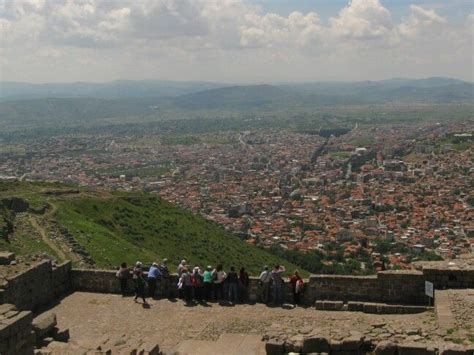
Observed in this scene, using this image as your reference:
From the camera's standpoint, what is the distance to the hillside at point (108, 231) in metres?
30.4

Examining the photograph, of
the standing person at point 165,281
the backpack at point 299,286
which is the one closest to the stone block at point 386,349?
the backpack at point 299,286

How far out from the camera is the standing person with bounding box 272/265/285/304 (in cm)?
1600

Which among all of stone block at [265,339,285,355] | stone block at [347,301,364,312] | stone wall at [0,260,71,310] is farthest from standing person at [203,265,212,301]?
stone block at [265,339,285,355]

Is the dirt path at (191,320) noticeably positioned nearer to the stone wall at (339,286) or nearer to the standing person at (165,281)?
the standing person at (165,281)

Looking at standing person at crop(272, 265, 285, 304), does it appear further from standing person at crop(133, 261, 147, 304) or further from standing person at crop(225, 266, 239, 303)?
standing person at crop(133, 261, 147, 304)

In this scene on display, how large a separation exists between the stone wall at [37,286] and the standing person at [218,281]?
481 cm

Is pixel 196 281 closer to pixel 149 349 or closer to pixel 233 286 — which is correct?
pixel 233 286

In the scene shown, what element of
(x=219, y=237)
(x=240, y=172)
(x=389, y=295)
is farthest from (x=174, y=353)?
(x=240, y=172)

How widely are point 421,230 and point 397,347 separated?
63.0 m

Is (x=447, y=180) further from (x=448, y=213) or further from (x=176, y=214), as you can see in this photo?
(x=176, y=214)

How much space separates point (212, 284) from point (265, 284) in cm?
158

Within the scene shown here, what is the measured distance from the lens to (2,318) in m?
11.0

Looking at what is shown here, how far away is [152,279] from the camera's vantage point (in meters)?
16.9

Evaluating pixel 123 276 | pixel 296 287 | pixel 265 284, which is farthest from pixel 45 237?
pixel 296 287
